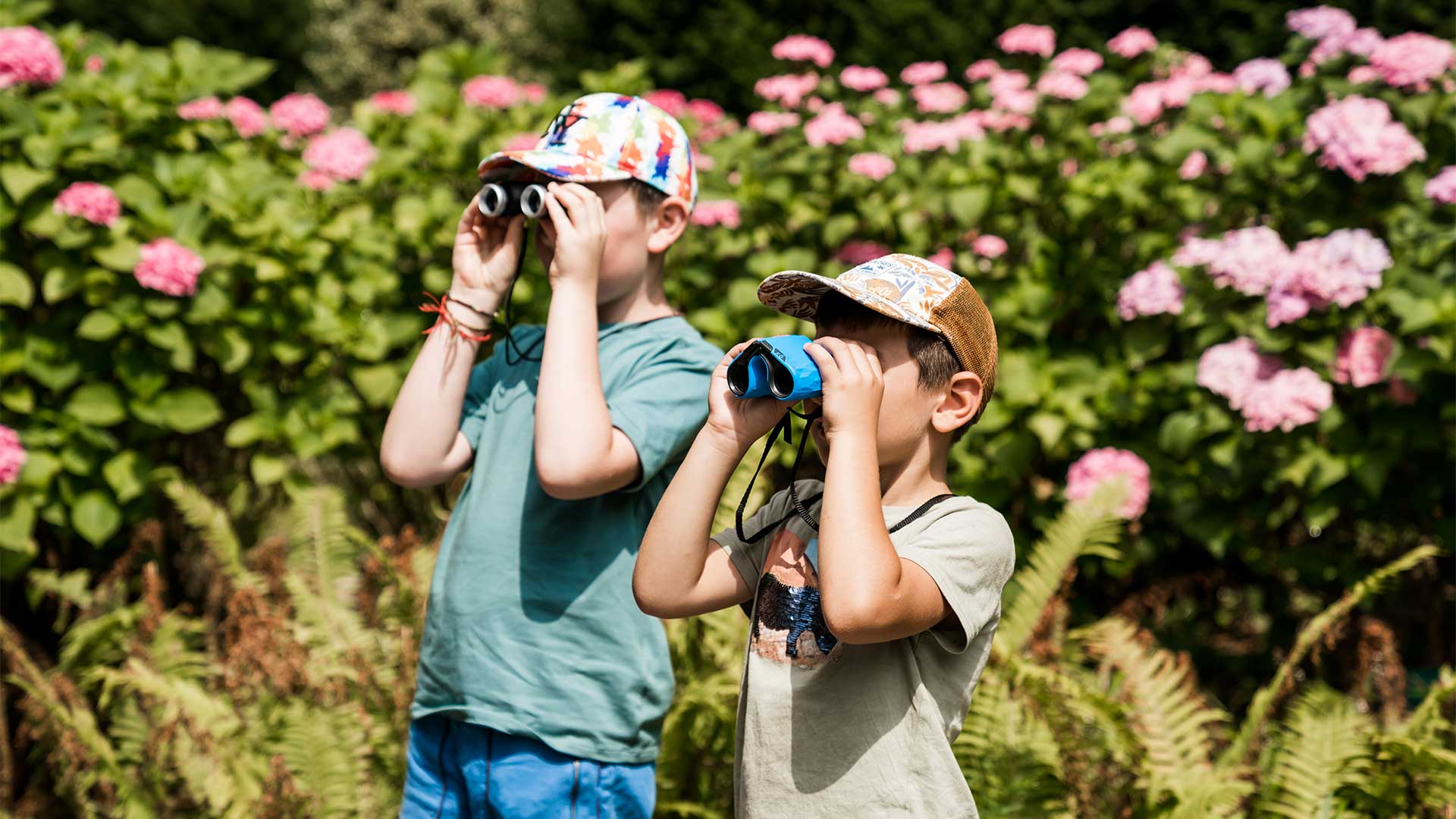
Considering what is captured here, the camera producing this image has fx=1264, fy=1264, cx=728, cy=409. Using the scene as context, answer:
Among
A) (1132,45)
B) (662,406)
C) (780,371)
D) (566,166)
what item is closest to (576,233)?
(566,166)

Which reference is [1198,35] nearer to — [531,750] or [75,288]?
[75,288]

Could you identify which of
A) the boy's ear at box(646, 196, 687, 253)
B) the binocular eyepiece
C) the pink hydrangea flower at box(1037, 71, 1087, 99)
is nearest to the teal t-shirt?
the boy's ear at box(646, 196, 687, 253)

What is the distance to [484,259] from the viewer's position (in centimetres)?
224

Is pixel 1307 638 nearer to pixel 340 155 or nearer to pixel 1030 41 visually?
pixel 1030 41

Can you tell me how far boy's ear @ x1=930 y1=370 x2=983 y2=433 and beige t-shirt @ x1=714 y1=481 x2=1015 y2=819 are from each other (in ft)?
0.37

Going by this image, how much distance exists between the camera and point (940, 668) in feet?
5.58

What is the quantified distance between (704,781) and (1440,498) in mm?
2240

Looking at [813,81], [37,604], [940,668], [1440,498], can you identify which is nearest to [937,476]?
[940,668]

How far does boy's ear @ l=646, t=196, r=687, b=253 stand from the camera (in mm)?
2148

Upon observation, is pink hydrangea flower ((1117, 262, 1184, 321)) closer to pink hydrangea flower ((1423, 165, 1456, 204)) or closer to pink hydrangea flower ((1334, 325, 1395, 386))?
pink hydrangea flower ((1334, 325, 1395, 386))

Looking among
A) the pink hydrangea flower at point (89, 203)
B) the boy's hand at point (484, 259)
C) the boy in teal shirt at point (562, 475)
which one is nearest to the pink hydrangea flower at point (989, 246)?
the boy in teal shirt at point (562, 475)

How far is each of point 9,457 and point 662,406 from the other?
99.4 inches

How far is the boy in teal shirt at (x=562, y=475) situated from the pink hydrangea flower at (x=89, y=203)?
6.82 ft

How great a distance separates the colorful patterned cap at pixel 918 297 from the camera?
5.29 ft
